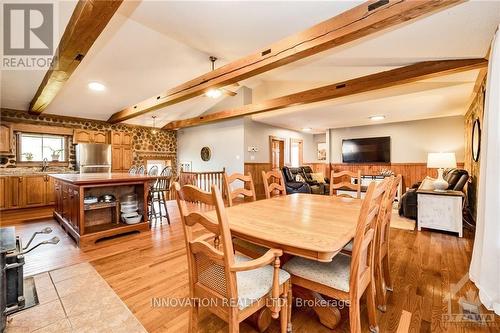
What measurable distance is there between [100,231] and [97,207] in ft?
1.11

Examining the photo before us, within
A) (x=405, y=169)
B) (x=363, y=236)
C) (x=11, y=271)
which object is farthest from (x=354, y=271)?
(x=405, y=169)

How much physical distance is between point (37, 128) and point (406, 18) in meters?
7.69

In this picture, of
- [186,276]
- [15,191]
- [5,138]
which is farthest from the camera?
[5,138]

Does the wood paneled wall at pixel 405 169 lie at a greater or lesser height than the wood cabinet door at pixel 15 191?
greater

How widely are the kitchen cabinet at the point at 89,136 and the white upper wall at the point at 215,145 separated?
262 centimetres

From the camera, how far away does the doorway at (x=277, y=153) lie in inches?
309

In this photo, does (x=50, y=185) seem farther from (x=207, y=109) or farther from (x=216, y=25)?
(x=216, y=25)

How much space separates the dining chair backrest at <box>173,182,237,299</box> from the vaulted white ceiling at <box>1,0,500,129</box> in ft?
7.18

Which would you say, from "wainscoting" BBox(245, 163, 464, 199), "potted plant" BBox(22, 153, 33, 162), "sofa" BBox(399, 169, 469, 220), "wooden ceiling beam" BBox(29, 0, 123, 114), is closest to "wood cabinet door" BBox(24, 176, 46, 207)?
"potted plant" BBox(22, 153, 33, 162)

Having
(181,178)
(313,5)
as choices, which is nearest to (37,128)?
(181,178)

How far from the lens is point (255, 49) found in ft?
11.5

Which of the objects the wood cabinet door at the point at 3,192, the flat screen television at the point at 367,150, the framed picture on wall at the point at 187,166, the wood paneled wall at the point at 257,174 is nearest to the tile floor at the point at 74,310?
the wood cabinet door at the point at 3,192

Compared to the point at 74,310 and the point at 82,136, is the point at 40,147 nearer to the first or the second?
the point at 82,136

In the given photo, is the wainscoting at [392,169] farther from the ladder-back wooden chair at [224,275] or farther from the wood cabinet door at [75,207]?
the ladder-back wooden chair at [224,275]
